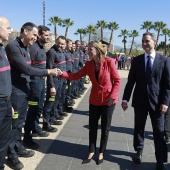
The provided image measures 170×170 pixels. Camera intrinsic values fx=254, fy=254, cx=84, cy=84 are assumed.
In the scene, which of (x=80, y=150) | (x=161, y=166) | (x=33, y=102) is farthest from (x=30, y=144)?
(x=161, y=166)

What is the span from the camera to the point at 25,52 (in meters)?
3.90

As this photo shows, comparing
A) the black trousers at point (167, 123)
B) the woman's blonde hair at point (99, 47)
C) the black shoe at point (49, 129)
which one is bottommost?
the black shoe at point (49, 129)

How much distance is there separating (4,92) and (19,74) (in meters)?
0.77

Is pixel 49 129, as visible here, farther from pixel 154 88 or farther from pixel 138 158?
pixel 154 88

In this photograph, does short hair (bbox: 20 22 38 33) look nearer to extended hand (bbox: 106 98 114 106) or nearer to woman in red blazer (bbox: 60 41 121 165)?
Answer: woman in red blazer (bbox: 60 41 121 165)

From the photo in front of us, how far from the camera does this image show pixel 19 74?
385cm

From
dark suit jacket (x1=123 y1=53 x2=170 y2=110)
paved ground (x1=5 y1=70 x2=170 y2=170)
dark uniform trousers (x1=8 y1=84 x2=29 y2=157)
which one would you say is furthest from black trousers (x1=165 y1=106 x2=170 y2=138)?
dark uniform trousers (x1=8 y1=84 x2=29 y2=157)

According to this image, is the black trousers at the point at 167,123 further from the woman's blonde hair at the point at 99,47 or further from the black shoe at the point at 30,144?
the black shoe at the point at 30,144

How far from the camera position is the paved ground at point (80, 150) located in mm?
3932

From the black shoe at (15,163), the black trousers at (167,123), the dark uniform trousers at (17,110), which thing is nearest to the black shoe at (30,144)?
the dark uniform trousers at (17,110)

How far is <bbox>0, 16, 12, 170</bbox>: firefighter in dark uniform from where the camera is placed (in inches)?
119

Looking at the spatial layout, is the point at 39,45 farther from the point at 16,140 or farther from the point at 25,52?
the point at 16,140

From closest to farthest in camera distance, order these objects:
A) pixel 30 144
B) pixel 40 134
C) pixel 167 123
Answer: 1. pixel 30 144
2. pixel 167 123
3. pixel 40 134

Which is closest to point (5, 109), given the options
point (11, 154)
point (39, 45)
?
point (11, 154)
